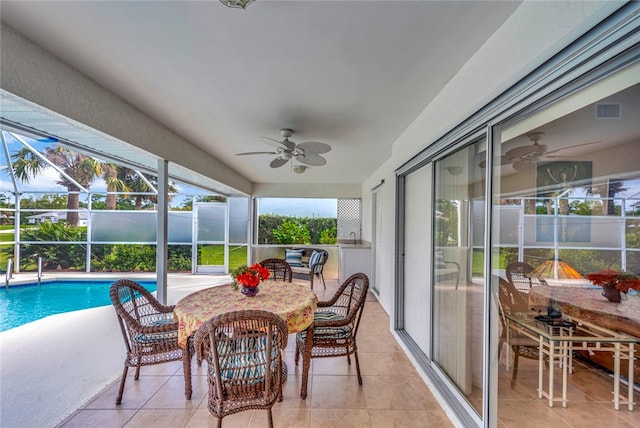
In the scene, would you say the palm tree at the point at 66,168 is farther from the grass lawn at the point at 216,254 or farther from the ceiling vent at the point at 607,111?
the ceiling vent at the point at 607,111

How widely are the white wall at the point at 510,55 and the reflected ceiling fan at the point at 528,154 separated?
302mm

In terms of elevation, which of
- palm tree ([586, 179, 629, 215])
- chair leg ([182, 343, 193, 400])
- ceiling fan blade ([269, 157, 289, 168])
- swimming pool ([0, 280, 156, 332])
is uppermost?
ceiling fan blade ([269, 157, 289, 168])

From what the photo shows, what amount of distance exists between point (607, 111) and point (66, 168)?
7.65m

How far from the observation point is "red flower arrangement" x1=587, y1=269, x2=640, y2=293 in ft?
3.33

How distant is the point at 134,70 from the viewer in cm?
189

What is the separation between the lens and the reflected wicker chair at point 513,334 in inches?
58.6

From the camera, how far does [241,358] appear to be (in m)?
1.64

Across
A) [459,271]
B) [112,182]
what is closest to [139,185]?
[112,182]

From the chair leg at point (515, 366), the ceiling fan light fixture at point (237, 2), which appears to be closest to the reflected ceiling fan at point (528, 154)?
the chair leg at point (515, 366)

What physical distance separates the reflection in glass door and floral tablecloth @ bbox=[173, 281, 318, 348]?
1130mm

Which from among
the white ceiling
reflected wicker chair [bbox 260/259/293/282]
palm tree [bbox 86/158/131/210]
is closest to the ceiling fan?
the white ceiling

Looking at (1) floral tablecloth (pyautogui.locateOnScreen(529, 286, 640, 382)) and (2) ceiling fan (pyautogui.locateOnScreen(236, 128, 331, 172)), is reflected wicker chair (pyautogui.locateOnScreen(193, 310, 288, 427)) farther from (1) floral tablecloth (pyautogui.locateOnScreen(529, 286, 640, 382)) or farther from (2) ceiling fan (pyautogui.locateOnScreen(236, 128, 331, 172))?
(2) ceiling fan (pyautogui.locateOnScreen(236, 128, 331, 172))

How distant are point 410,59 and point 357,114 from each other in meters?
0.97

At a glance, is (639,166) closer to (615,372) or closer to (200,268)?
(615,372)
